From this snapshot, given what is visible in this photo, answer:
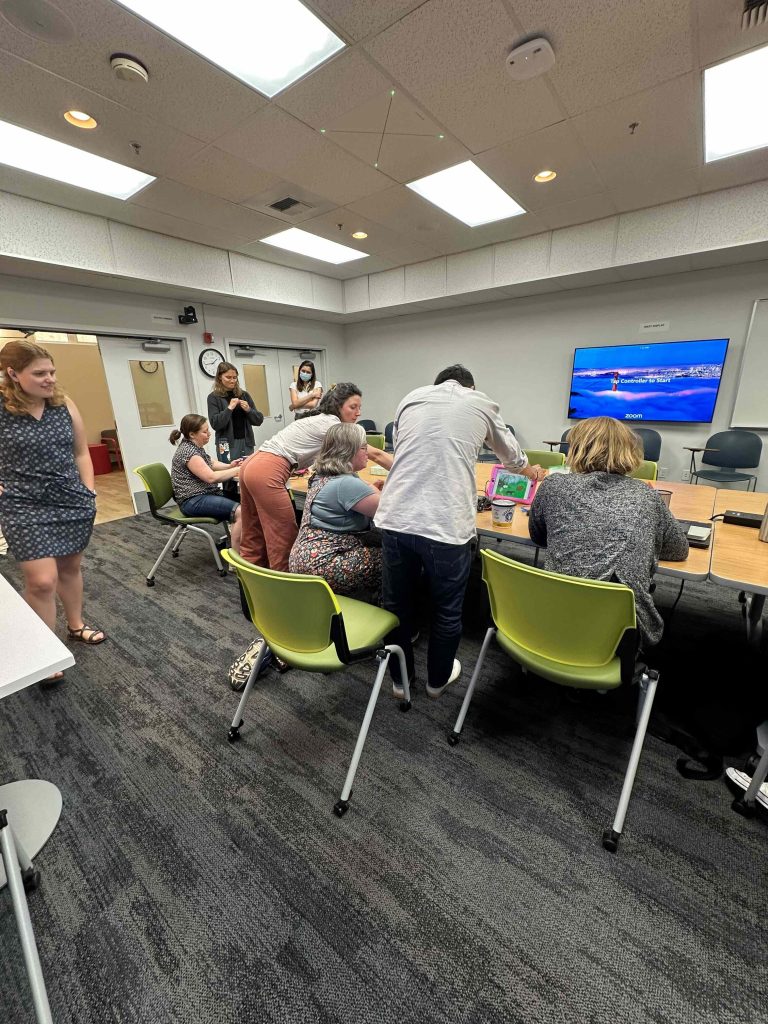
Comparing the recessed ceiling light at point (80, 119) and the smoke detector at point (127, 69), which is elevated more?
the recessed ceiling light at point (80, 119)

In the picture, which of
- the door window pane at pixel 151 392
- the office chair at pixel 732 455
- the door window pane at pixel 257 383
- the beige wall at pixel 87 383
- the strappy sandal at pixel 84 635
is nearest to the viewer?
the strappy sandal at pixel 84 635

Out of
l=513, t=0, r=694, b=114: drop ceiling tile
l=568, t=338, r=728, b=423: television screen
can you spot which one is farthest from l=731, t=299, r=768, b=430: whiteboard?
l=513, t=0, r=694, b=114: drop ceiling tile

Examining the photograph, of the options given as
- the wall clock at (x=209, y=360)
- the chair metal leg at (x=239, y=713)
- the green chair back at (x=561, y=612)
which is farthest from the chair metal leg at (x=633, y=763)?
the wall clock at (x=209, y=360)

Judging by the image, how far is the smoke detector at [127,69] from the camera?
6.23 feet

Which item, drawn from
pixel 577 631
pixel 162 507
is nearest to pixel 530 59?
pixel 577 631

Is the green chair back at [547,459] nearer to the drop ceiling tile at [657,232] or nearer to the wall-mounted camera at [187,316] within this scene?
the drop ceiling tile at [657,232]

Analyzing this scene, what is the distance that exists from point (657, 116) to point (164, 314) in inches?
188

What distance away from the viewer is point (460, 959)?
1037 mm

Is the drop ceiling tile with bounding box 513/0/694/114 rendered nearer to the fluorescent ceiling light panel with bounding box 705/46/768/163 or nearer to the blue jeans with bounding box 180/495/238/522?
the fluorescent ceiling light panel with bounding box 705/46/768/163

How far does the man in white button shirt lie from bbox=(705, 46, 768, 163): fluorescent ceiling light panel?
225cm

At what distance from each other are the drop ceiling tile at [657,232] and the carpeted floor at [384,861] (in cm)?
350

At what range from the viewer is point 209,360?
5.29 meters

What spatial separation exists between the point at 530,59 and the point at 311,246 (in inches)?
130

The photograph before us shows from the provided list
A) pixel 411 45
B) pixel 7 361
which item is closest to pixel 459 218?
pixel 411 45
